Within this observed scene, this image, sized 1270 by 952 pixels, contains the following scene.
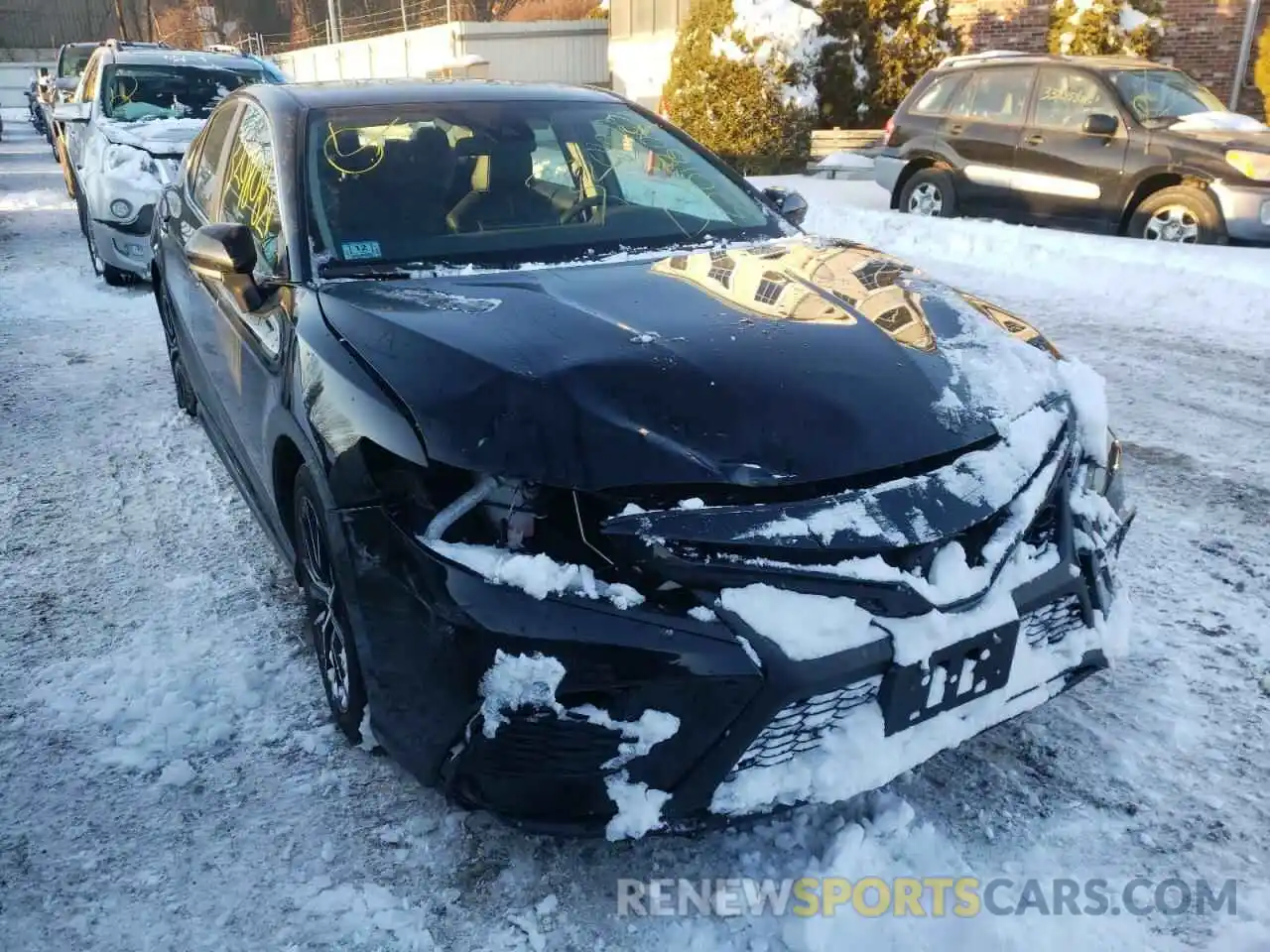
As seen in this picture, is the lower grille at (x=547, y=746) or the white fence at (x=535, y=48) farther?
the white fence at (x=535, y=48)

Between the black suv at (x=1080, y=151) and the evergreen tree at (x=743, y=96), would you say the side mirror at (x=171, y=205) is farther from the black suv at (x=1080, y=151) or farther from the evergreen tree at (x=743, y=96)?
the evergreen tree at (x=743, y=96)

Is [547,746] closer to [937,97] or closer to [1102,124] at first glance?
[1102,124]

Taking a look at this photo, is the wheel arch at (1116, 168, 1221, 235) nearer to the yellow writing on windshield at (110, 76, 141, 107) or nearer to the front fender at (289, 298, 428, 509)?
the front fender at (289, 298, 428, 509)

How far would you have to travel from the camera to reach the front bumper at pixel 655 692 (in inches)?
70.8

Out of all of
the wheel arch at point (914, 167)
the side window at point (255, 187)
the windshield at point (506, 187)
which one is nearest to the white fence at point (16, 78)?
the wheel arch at point (914, 167)

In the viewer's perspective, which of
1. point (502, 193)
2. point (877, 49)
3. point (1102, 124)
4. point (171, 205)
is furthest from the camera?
point (877, 49)

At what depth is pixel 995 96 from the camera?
369 inches

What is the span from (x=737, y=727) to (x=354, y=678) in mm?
994

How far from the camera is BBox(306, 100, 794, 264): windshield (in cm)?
296

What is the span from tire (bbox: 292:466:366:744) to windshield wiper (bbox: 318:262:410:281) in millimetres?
617

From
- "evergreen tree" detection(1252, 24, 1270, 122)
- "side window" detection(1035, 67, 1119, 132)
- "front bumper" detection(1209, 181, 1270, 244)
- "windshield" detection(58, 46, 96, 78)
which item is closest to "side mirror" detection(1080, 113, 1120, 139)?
"side window" detection(1035, 67, 1119, 132)

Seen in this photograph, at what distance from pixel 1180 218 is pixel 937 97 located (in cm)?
295

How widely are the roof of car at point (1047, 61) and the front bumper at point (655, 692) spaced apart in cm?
843

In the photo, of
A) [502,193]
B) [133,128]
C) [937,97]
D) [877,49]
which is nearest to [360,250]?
[502,193]
